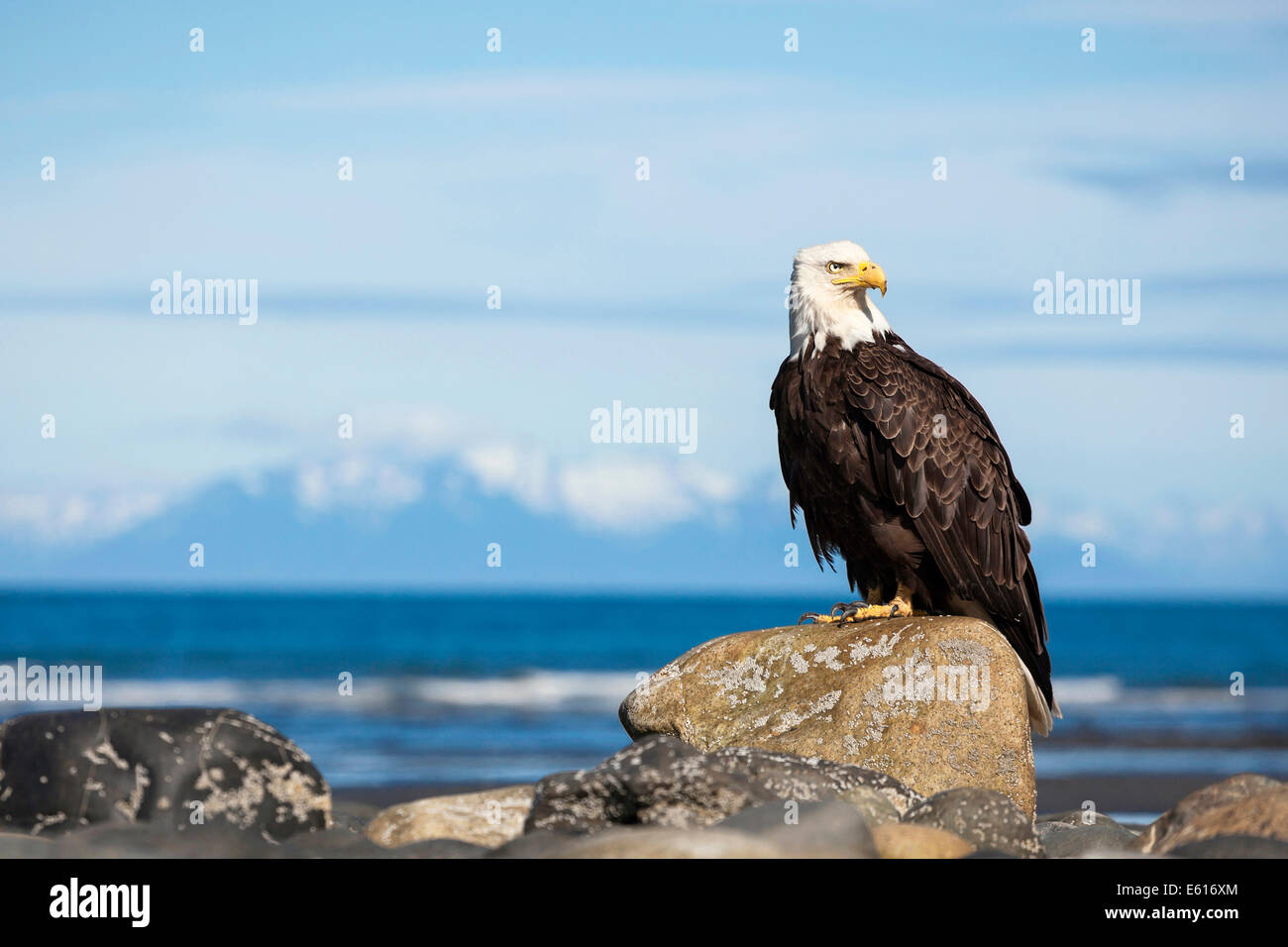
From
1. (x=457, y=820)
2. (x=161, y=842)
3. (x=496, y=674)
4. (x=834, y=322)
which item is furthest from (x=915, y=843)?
(x=496, y=674)

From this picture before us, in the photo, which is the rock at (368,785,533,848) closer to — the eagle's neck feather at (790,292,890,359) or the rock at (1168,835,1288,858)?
the rock at (1168,835,1288,858)

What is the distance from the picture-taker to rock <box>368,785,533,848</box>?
530cm

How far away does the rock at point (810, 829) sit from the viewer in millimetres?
4219

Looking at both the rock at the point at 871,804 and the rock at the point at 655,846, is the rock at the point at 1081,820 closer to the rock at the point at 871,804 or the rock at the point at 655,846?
the rock at the point at 871,804

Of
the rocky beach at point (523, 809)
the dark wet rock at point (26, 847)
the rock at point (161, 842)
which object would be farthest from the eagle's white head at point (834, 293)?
the dark wet rock at point (26, 847)

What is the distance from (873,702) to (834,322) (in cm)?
206

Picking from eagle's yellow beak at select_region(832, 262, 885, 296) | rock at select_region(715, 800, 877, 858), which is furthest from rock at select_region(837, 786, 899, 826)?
eagle's yellow beak at select_region(832, 262, 885, 296)

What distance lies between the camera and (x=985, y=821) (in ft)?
16.3

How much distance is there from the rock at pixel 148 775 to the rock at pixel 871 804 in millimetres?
2035

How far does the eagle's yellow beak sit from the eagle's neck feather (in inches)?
5.7

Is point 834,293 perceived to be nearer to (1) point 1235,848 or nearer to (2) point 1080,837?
(2) point 1080,837

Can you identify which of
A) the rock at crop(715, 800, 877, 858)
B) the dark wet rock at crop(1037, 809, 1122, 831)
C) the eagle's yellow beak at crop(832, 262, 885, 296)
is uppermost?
the eagle's yellow beak at crop(832, 262, 885, 296)

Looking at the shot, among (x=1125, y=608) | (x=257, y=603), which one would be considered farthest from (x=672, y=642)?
(x=1125, y=608)
